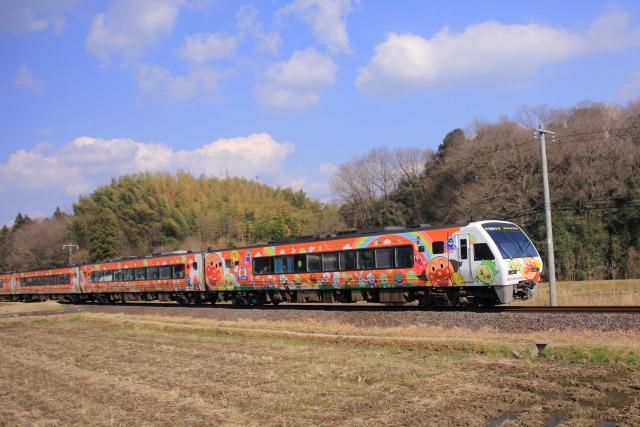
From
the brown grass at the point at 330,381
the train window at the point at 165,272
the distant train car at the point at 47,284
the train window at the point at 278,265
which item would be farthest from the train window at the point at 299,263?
the distant train car at the point at 47,284

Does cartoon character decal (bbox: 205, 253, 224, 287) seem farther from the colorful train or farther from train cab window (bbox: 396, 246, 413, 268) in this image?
train cab window (bbox: 396, 246, 413, 268)

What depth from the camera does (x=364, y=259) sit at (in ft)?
69.9

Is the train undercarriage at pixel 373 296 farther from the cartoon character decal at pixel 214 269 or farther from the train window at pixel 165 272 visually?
the train window at pixel 165 272

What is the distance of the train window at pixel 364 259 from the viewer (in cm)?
2109

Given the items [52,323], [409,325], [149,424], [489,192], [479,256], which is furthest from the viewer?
[489,192]

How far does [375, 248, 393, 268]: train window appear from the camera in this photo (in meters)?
20.4

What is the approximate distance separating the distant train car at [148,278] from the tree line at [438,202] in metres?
17.2

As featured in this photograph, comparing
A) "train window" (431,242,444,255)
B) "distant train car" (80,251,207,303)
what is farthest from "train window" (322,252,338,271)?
"distant train car" (80,251,207,303)

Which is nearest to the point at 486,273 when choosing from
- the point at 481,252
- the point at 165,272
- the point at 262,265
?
the point at 481,252

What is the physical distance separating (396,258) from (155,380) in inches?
460

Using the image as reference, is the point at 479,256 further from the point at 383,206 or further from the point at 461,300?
the point at 383,206

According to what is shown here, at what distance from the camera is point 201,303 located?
31766 millimetres

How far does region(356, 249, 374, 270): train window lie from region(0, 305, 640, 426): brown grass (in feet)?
19.8

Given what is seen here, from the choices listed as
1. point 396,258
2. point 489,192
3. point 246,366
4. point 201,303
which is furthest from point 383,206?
point 246,366
